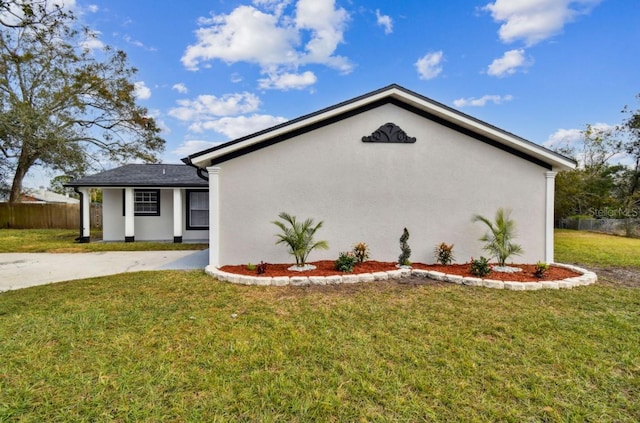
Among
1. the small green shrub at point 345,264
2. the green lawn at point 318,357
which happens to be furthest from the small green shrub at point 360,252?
the green lawn at point 318,357

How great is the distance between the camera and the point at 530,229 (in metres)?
7.64

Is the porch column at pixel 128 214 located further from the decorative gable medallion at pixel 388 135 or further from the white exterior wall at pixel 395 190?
the decorative gable medallion at pixel 388 135

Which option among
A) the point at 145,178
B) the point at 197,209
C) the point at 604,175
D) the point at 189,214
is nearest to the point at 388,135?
the point at 197,209

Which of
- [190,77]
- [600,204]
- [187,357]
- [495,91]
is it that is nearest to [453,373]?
[187,357]

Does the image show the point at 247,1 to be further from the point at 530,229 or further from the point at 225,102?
the point at 530,229

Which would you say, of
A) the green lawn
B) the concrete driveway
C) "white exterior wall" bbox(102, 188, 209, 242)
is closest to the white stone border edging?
the green lawn

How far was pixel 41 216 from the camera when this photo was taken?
822 inches

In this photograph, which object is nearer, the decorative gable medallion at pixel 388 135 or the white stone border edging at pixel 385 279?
the white stone border edging at pixel 385 279

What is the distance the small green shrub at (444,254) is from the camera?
7.49m

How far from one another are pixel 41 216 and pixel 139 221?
12.9m

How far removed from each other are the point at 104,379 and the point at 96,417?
0.53 m

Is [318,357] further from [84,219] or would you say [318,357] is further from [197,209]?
[84,219]

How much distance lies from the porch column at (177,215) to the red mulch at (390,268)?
22.3 ft

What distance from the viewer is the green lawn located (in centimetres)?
257
